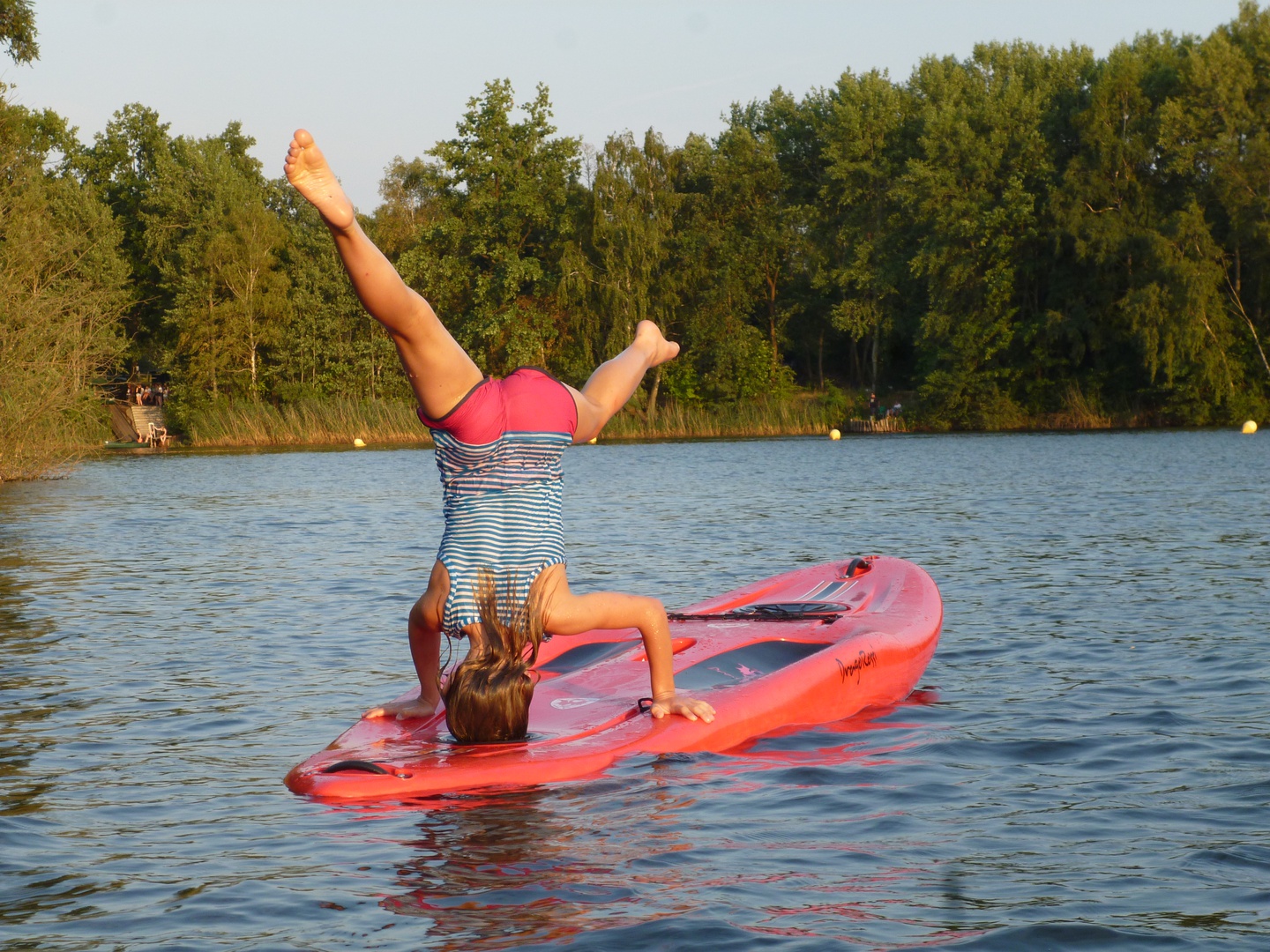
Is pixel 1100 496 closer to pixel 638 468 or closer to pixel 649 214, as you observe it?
pixel 638 468

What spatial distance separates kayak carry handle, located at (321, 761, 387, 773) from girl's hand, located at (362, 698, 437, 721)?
22.7 inches

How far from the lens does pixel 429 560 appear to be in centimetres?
1339

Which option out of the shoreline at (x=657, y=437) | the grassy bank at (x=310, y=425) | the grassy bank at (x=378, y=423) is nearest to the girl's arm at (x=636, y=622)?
the grassy bank at (x=310, y=425)

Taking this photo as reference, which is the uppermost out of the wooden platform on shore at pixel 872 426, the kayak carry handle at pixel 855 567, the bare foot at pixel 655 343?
the bare foot at pixel 655 343

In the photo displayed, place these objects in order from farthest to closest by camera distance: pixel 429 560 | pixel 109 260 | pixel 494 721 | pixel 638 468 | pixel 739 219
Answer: pixel 739 219 < pixel 109 260 < pixel 638 468 < pixel 429 560 < pixel 494 721

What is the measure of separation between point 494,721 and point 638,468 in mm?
24376

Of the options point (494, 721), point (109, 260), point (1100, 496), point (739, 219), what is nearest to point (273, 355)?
point (109, 260)

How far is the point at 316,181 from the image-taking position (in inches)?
159

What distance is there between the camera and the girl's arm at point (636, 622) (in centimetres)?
486

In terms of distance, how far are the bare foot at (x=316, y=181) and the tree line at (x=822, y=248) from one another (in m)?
42.1

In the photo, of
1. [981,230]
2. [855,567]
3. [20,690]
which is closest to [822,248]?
[981,230]

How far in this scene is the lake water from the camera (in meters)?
3.85

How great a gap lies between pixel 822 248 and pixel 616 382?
4975 centimetres

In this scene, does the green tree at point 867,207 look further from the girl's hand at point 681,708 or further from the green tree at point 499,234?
the girl's hand at point 681,708
